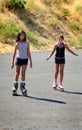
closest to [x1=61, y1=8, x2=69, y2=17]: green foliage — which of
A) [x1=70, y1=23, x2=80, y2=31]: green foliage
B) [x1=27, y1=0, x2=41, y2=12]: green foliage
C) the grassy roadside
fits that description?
the grassy roadside

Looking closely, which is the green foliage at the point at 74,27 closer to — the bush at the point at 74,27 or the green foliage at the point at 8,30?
the bush at the point at 74,27

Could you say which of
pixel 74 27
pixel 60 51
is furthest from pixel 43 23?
pixel 60 51

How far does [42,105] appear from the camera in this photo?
11.2 meters

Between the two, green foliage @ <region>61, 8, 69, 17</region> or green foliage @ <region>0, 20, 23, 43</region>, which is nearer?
green foliage @ <region>0, 20, 23, 43</region>

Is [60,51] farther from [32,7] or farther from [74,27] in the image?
[32,7]

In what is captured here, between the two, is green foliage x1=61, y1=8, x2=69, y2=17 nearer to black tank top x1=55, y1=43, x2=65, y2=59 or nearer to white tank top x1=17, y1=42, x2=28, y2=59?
black tank top x1=55, y1=43, x2=65, y2=59

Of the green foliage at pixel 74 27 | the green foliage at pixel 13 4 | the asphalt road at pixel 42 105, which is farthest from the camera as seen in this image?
the green foliage at pixel 74 27

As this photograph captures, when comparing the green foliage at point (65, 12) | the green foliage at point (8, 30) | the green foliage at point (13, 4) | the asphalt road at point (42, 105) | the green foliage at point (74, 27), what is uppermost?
the green foliage at point (13, 4)

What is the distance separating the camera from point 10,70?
61.5 ft

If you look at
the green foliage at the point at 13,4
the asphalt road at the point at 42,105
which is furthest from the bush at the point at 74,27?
the asphalt road at the point at 42,105

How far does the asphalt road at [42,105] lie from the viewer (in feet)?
30.4

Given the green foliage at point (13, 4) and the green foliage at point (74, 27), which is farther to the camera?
the green foliage at point (74, 27)

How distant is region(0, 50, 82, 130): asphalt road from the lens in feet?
30.4

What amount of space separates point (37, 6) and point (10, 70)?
855 inches
